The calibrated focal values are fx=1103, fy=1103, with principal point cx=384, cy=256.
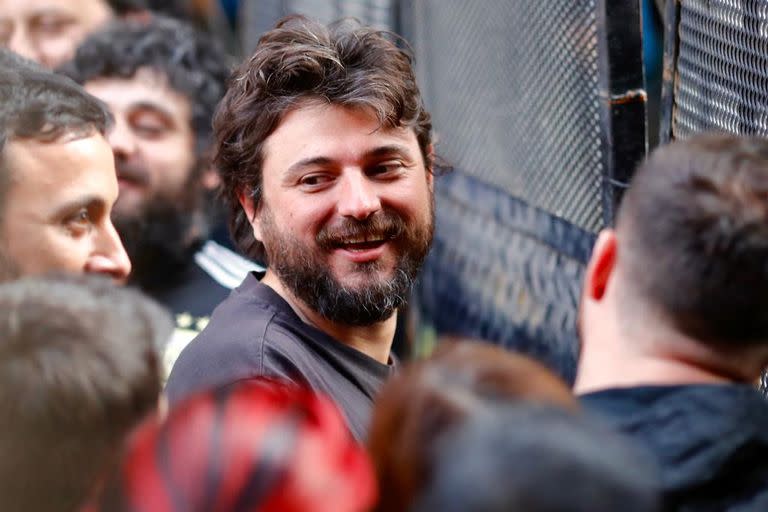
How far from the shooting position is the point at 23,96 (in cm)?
238

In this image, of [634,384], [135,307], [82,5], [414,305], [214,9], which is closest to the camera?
[135,307]

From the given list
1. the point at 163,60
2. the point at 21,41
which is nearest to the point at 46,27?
the point at 21,41

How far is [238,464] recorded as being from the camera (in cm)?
109

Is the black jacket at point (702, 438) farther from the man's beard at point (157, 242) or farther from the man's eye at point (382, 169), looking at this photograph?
the man's beard at point (157, 242)

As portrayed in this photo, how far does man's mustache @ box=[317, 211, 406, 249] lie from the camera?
255cm

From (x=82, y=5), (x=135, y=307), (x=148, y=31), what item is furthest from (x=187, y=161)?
(x=135, y=307)

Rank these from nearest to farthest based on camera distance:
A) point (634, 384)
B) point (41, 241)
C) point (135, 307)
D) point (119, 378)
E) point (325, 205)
Result: 1. point (119, 378)
2. point (135, 307)
3. point (634, 384)
4. point (41, 241)
5. point (325, 205)

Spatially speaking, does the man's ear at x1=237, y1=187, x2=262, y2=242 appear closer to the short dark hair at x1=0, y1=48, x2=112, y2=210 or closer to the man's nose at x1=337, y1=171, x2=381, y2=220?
the man's nose at x1=337, y1=171, x2=381, y2=220

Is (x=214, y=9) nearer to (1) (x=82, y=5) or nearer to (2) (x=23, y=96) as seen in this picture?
(1) (x=82, y=5)

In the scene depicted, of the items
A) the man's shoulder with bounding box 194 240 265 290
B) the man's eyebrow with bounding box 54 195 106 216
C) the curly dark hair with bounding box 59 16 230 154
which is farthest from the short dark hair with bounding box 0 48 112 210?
the curly dark hair with bounding box 59 16 230 154

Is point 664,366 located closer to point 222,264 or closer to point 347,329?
point 347,329

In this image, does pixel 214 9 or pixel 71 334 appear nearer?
pixel 71 334

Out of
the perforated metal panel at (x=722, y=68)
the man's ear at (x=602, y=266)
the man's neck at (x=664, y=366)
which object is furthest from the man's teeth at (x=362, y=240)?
the man's neck at (x=664, y=366)

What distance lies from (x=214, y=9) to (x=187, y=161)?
3.40 m
